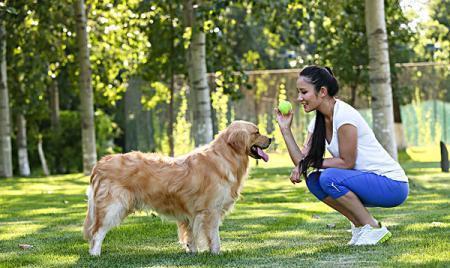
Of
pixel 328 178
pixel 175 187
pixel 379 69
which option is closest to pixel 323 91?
pixel 328 178

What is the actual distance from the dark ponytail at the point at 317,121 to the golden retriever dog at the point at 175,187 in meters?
0.54

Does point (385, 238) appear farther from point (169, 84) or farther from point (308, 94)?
point (169, 84)

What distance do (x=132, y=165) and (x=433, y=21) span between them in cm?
2441

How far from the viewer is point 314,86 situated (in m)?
8.18

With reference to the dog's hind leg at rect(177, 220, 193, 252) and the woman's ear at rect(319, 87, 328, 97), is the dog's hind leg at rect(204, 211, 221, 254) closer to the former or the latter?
the dog's hind leg at rect(177, 220, 193, 252)

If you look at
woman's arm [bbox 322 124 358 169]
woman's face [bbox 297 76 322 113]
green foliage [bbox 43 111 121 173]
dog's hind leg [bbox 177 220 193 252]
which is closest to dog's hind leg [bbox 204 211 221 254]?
dog's hind leg [bbox 177 220 193 252]

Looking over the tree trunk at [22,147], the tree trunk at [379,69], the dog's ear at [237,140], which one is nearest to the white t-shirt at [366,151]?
the dog's ear at [237,140]

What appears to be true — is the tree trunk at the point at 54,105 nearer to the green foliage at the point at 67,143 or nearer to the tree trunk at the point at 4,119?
the green foliage at the point at 67,143

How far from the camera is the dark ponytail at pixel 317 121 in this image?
8180 millimetres

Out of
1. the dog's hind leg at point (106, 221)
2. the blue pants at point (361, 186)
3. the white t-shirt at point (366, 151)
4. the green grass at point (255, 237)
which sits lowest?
the green grass at point (255, 237)

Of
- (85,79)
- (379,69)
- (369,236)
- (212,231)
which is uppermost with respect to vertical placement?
(85,79)

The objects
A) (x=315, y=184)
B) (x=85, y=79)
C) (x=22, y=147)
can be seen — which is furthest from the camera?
(x=22, y=147)

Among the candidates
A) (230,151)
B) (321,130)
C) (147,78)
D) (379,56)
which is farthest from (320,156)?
(147,78)

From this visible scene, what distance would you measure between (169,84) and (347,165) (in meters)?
20.8
